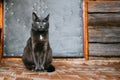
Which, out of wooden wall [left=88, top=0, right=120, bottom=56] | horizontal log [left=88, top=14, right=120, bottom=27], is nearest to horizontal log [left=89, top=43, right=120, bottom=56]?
wooden wall [left=88, top=0, right=120, bottom=56]

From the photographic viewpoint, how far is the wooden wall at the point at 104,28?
4.68 metres

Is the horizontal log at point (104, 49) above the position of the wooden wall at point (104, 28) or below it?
below

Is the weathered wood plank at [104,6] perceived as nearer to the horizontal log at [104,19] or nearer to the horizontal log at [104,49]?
the horizontal log at [104,19]

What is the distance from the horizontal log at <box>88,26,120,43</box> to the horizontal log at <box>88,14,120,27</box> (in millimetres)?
74

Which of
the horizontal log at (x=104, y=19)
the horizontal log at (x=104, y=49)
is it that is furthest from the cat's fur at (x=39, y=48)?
the horizontal log at (x=104, y=19)

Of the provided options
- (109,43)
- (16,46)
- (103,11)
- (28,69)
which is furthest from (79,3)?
(28,69)

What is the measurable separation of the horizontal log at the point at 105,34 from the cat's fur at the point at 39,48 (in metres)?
1.29

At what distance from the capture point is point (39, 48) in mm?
3582

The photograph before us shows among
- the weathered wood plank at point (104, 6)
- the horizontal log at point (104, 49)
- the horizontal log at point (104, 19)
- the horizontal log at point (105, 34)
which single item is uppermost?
the weathered wood plank at point (104, 6)

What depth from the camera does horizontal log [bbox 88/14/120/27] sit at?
4680mm

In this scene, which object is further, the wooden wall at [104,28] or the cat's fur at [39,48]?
the wooden wall at [104,28]

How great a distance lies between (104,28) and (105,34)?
4.4 inches

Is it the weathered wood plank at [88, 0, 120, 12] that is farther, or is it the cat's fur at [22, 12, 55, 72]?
the weathered wood plank at [88, 0, 120, 12]

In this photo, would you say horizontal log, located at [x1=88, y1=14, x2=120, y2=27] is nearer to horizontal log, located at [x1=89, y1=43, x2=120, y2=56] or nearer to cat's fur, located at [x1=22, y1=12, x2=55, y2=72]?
horizontal log, located at [x1=89, y1=43, x2=120, y2=56]
